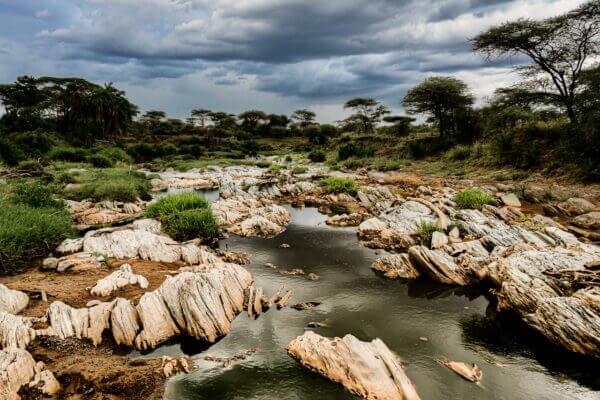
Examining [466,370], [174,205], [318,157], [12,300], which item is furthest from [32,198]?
[318,157]

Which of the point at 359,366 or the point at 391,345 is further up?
the point at 359,366

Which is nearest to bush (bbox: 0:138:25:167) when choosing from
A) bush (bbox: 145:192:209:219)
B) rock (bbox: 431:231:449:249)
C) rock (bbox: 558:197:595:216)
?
bush (bbox: 145:192:209:219)

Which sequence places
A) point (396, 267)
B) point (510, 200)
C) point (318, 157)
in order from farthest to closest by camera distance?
1. point (318, 157)
2. point (510, 200)
3. point (396, 267)

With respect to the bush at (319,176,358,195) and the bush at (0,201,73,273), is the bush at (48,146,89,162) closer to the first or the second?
the bush at (0,201,73,273)

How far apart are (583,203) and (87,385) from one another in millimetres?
17083

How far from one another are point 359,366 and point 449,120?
33155mm

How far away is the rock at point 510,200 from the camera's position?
15.4 metres

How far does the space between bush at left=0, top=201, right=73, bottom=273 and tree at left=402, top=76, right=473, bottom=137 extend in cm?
3053

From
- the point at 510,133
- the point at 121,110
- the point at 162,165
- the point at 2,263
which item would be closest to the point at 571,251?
the point at 2,263

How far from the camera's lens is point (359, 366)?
5.81 meters

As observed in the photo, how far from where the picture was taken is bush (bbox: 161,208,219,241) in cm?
1284

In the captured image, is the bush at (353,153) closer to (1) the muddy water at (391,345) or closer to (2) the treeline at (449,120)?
(2) the treeline at (449,120)

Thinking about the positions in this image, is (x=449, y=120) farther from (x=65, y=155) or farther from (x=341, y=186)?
(x=65, y=155)

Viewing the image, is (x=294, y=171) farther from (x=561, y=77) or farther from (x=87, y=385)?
(x=87, y=385)
